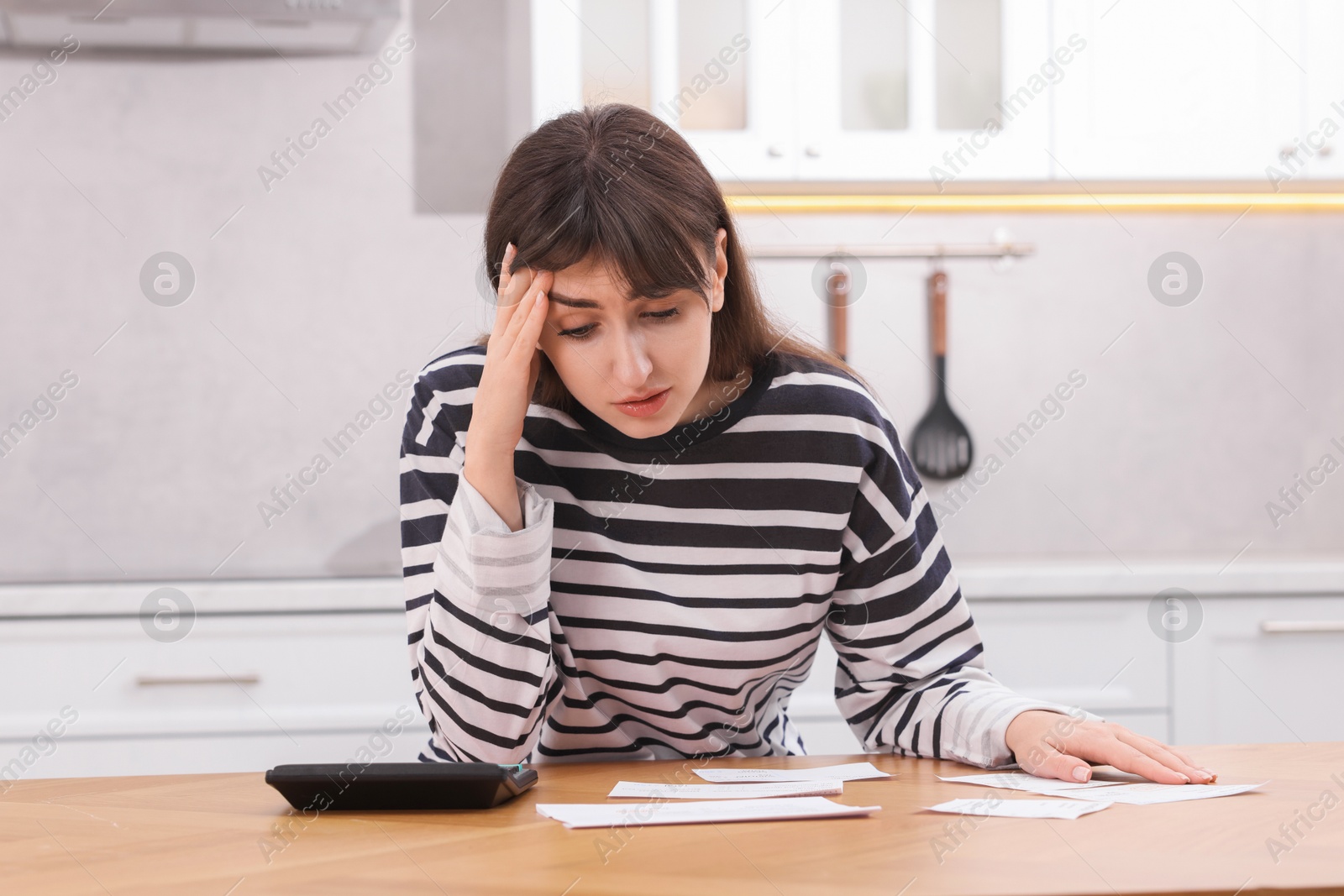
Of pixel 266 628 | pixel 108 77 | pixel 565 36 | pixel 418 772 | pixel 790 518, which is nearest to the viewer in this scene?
pixel 418 772

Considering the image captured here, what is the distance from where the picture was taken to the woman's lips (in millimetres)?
949

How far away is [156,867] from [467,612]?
1.19ft

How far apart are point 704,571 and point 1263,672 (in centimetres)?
124

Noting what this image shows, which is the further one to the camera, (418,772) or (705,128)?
(705,128)

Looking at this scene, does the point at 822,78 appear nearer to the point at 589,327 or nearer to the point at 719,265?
the point at 719,265

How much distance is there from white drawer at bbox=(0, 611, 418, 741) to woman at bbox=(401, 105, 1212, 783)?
23.8 inches

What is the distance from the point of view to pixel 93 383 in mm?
2184

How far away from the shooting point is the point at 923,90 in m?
2.02

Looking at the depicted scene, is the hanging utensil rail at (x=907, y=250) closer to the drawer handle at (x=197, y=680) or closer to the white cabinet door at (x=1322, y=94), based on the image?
the white cabinet door at (x=1322, y=94)

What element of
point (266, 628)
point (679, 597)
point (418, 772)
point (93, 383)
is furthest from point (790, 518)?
point (93, 383)

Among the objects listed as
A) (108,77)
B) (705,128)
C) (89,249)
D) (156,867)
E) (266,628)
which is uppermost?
(108,77)

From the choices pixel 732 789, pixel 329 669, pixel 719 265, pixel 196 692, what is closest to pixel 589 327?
pixel 719 265

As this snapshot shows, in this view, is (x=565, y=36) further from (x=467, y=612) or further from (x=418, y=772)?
(x=418, y=772)

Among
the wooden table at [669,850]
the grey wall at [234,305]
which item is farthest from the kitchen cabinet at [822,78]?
the wooden table at [669,850]
